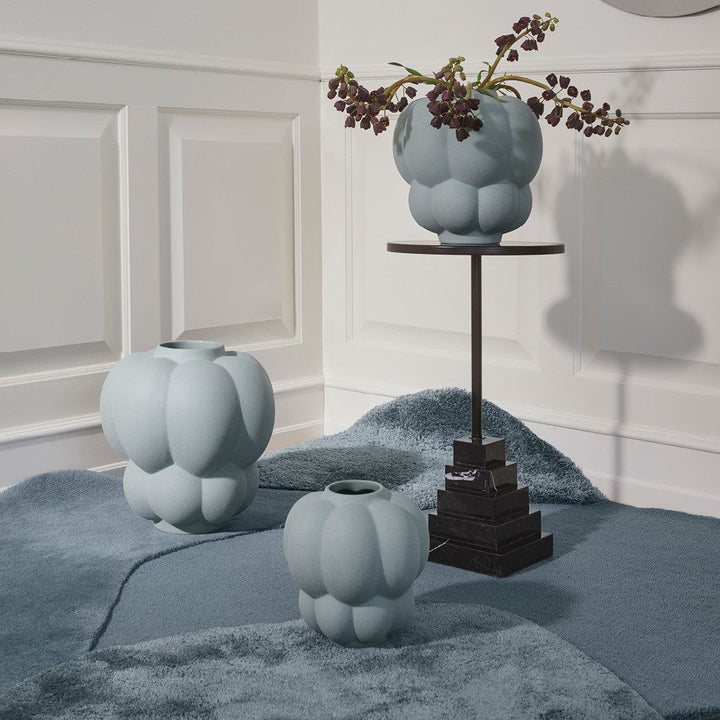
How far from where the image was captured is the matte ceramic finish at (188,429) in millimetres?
1616

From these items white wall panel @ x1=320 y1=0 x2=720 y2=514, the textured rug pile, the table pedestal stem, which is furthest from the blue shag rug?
the table pedestal stem

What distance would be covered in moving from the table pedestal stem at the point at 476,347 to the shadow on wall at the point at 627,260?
17.0 inches

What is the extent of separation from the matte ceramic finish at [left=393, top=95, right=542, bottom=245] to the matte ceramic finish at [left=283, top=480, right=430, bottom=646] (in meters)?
0.48

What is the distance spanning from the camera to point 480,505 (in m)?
1.59

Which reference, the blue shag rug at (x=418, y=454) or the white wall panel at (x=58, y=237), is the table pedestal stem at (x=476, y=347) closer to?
the blue shag rug at (x=418, y=454)

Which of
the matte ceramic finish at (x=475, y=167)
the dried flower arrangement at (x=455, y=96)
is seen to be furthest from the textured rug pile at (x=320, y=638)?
the dried flower arrangement at (x=455, y=96)

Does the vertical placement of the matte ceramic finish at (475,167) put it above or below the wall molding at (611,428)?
above

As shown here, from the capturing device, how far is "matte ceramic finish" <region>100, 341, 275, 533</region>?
1616 mm

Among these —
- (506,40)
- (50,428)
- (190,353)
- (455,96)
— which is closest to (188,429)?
(190,353)

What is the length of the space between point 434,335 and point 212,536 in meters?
0.78

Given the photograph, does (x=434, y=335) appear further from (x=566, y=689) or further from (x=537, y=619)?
(x=566, y=689)

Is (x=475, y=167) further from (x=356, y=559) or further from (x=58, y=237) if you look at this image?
(x=58, y=237)

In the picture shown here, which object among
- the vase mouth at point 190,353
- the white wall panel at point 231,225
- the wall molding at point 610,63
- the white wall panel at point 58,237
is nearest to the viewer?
the vase mouth at point 190,353

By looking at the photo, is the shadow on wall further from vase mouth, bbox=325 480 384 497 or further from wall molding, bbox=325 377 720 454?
vase mouth, bbox=325 480 384 497
